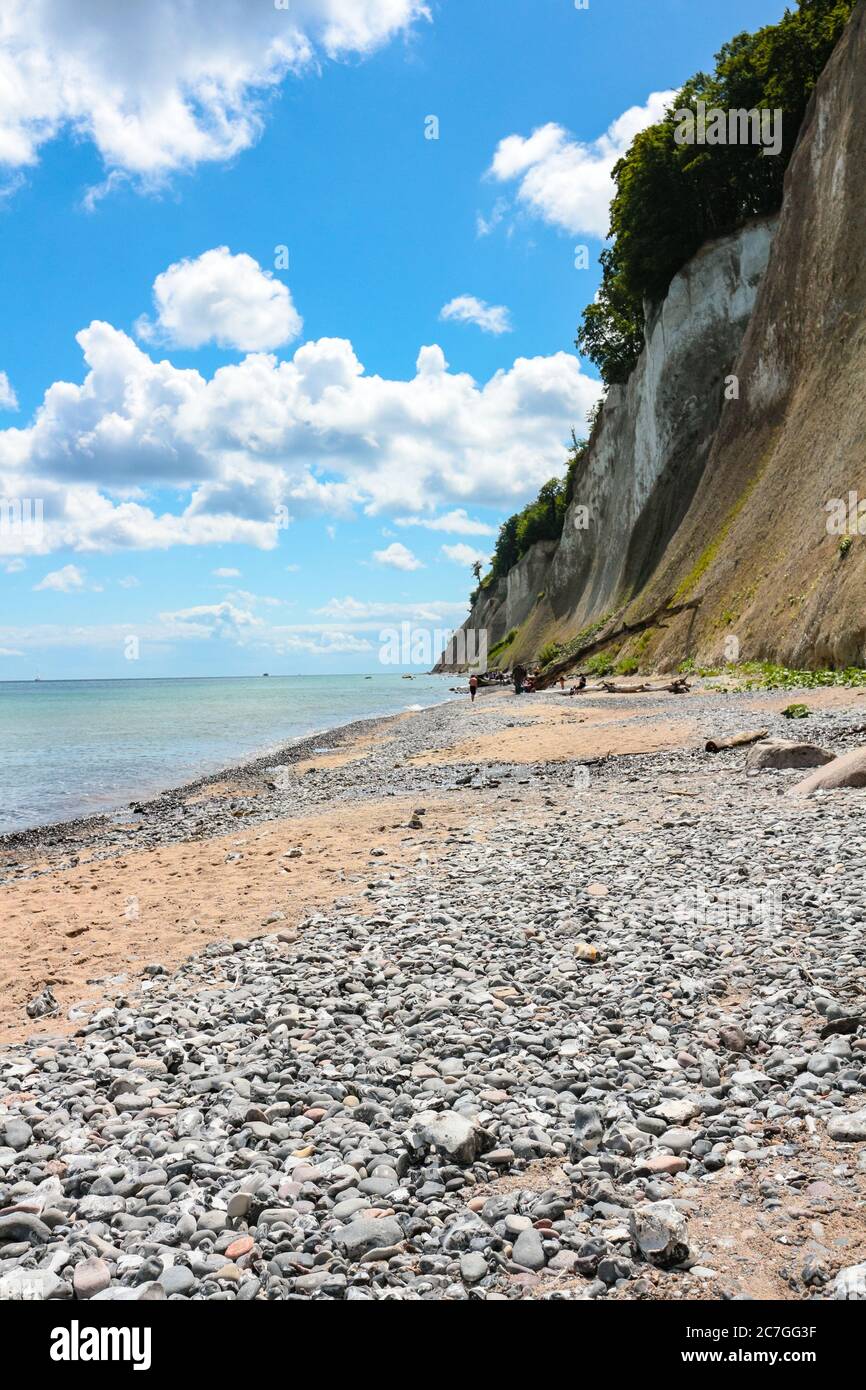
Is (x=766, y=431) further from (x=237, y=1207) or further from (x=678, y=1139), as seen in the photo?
(x=237, y=1207)

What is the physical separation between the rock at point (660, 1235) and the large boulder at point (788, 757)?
1142 centimetres

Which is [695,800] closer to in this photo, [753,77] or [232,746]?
[232,746]

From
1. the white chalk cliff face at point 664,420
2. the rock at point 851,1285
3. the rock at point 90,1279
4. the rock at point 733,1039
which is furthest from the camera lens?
the white chalk cliff face at point 664,420

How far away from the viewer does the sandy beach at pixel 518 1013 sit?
3283 mm

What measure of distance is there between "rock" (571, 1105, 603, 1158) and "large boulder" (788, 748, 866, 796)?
8343 mm

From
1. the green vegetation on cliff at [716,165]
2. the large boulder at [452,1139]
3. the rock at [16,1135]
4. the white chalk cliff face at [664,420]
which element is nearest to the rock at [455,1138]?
the large boulder at [452,1139]

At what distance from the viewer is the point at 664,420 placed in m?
51.7

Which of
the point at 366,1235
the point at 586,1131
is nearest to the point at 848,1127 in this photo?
the point at 586,1131

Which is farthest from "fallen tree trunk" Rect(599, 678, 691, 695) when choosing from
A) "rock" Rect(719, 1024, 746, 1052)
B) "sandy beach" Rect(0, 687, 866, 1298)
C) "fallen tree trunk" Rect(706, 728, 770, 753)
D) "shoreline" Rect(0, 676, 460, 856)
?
"rock" Rect(719, 1024, 746, 1052)

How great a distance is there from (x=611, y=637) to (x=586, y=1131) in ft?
151

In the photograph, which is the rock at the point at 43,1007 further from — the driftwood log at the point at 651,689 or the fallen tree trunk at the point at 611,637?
the fallen tree trunk at the point at 611,637

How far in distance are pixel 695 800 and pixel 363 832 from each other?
4.93 meters

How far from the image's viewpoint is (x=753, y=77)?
46406 mm
